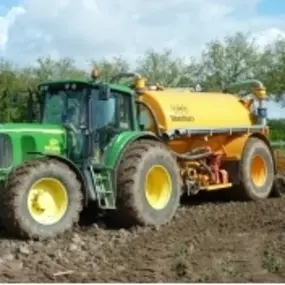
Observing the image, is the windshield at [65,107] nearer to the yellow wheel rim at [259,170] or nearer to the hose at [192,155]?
the hose at [192,155]

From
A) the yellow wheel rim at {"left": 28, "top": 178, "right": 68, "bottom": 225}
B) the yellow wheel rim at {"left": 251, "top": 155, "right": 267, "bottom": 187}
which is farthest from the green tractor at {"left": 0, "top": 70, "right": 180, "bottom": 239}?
the yellow wheel rim at {"left": 251, "top": 155, "right": 267, "bottom": 187}

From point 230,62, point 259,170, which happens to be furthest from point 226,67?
point 259,170

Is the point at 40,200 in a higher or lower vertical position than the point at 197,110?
lower

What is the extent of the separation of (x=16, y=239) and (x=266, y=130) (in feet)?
22.3

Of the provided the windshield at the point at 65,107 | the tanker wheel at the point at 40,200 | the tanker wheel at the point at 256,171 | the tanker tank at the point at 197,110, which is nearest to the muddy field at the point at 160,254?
the tanker wheel at the point at 40,200

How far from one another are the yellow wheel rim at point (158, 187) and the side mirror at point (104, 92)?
1.22 metres

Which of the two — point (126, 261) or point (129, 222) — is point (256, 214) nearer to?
point (129, 222)

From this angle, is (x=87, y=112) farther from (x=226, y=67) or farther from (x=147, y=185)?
(x=226, y=67)

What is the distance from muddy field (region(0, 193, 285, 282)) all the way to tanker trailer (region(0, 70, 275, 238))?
14.1 inches

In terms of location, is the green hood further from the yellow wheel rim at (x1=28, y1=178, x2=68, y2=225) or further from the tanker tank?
the tanker tank

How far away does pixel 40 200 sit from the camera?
952 centimetres

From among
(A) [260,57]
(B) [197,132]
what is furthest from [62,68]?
(B) [197,132]

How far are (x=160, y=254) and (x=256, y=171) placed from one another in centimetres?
607

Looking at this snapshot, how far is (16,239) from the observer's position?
9297 millimetres
